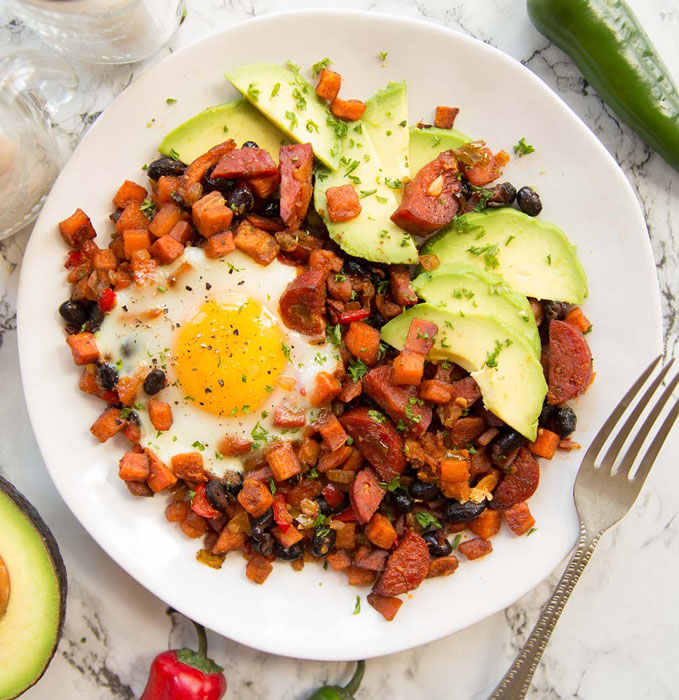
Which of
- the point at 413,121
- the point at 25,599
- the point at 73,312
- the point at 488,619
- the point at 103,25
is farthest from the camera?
the point at 488,619

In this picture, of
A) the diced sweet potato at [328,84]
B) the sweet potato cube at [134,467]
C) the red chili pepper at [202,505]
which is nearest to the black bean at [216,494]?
the red chili pepper at [202,505]

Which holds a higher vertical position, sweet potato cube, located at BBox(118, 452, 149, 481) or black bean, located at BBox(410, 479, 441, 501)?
black bean, located at BBox(410, 479, 441, 501)

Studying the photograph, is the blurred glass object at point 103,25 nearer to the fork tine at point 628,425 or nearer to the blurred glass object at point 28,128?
the blurred glass object at point 28,128

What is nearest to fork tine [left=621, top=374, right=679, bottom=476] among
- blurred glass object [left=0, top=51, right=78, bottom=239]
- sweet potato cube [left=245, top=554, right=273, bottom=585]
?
sweet potato cube [left=245, top=554, right=273, bottom=585]

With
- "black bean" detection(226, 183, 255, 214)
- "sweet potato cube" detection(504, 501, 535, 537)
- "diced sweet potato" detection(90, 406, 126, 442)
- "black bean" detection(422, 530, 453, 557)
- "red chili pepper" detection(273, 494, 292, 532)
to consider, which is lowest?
"diced sweet potato" detection(90, 406, 126, 442)

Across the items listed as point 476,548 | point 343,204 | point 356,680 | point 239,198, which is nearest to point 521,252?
point 343,204

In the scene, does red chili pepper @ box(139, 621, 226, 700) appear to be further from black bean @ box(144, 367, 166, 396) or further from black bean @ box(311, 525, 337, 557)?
black bean @ box(144, 367, 166, 396)

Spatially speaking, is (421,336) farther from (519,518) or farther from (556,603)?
(556,603)
